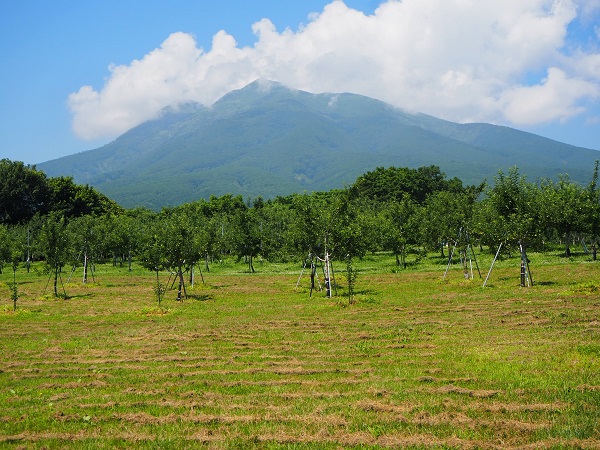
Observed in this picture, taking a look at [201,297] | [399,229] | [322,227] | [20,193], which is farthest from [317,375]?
[20,193]

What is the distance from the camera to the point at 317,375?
15383 millimetres

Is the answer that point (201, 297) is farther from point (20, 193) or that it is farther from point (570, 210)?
point (20, 193)

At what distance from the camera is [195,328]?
82.8 ft

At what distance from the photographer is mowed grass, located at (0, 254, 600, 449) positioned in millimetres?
10719

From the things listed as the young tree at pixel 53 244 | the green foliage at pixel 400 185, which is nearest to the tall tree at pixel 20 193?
the young tree at pixel 53 244

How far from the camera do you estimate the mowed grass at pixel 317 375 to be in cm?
1072

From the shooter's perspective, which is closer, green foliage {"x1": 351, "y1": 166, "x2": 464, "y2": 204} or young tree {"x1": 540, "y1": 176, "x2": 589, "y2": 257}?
young tree {"x1": 540, "y1": 176, "x2": 589, "y2": 257}

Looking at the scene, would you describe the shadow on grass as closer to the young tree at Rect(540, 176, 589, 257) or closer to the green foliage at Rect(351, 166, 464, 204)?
the young tree at Rect(540, 176, 589, 257)

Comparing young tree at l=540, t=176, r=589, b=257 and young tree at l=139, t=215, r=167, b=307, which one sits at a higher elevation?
young tree at l=540, t=176, r=589, b=257

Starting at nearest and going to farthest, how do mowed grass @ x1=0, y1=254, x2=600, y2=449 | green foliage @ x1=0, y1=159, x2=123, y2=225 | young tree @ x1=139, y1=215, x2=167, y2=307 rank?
mowed grass @ x1=0, y1=254, x2=600, y2=449 < young tree @ x1=139, y1=215, x2=167, y2=307 < green foliage @ x1=0, y1=159, x2=123, y2=225

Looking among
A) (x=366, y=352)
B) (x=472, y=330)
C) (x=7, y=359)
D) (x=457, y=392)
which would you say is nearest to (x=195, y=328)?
(x=7, y=359)

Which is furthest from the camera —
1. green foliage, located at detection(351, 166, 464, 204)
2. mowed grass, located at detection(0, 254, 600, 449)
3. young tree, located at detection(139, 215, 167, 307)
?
green foliage, located at detection(351, 166, 464, 204)

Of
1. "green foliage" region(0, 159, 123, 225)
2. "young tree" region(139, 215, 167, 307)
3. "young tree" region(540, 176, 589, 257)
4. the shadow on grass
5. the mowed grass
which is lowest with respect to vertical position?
the shadow on grass

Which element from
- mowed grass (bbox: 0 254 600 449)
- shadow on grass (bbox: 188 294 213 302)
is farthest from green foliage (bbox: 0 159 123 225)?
mowed grass (bbox: 0 254 600 449)
